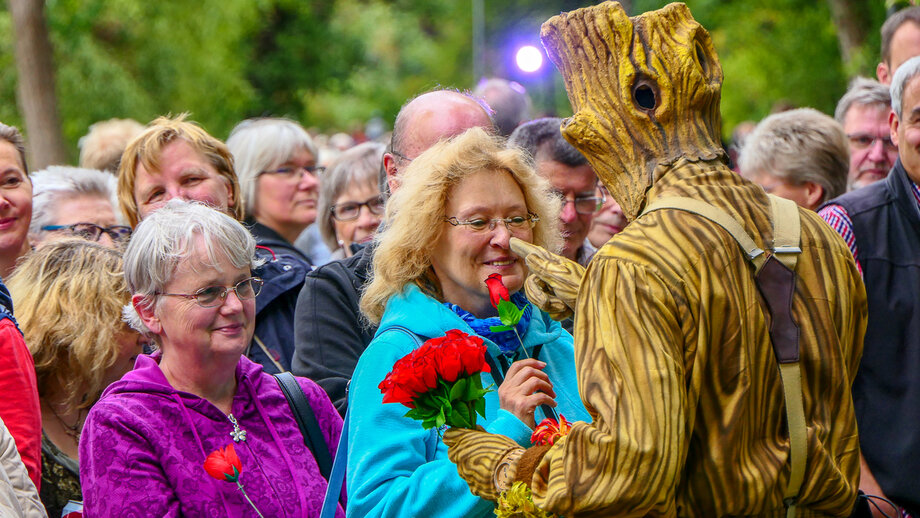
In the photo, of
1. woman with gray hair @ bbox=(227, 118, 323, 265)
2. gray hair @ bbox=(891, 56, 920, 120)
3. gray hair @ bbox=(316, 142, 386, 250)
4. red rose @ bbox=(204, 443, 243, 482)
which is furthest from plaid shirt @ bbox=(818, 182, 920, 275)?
woman with gray hair @ bbox=(227, 118, 323, 265)

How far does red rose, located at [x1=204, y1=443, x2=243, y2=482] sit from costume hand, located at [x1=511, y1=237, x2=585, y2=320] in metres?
1.04

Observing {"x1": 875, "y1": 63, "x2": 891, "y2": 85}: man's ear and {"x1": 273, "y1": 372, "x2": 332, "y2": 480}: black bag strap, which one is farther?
{"x1": 875, "y1": 63, "x2": 891, "y2": 85}: man's ear

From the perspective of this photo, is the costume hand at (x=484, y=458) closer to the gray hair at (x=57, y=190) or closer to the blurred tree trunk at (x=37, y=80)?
the gray hair at (x=57, y=190)

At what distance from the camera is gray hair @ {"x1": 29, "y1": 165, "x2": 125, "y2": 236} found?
511cm

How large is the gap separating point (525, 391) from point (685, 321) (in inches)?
25.1

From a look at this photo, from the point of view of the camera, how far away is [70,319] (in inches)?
150

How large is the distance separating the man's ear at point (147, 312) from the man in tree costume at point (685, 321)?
1430 mm

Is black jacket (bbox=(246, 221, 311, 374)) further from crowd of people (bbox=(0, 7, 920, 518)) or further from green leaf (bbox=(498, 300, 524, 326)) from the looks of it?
green leaf (bbox=(498, 300, 524, 326))

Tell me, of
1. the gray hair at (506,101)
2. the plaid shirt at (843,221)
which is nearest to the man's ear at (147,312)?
the plaid shirt at (843,221)

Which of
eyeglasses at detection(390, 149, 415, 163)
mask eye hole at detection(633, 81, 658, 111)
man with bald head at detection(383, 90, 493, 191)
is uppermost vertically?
mask eye hole at detection(633, 81, 658, 111)

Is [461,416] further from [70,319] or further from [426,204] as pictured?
[70,319]

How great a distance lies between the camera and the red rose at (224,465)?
2928 millimetres

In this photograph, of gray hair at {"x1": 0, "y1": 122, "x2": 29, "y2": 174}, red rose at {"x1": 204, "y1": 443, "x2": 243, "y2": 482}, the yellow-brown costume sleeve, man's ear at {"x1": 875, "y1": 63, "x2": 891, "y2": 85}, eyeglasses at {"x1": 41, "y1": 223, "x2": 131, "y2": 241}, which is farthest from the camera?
man's ear at {"x1": 875, "y1": 63, "x2": 891, "y2": 85}

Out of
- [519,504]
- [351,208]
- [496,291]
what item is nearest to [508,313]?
[496,291]
